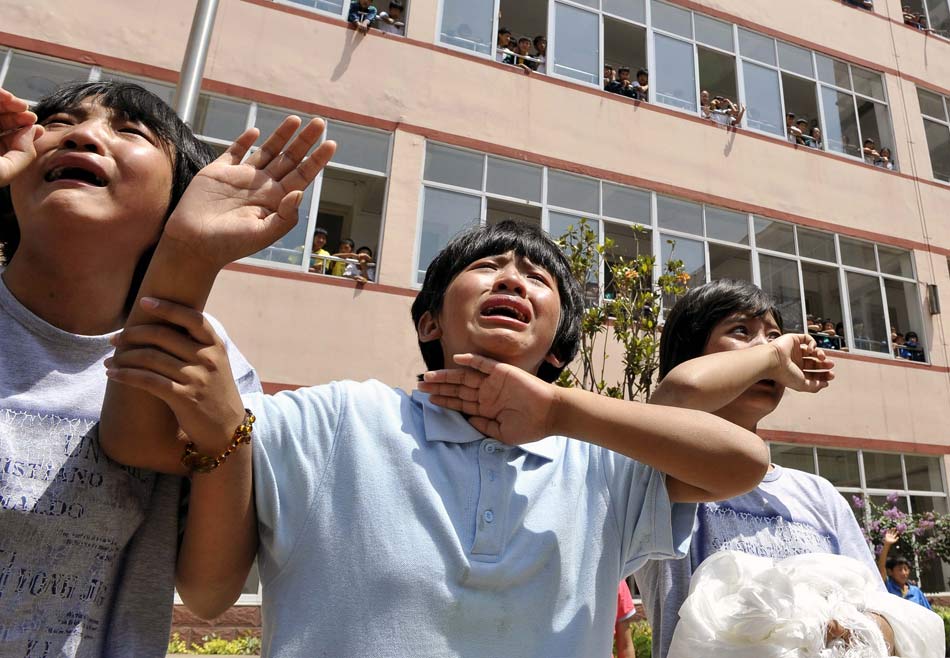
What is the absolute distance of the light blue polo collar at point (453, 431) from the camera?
4.43ft

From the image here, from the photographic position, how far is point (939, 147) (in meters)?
12.6

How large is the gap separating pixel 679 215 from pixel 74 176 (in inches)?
383

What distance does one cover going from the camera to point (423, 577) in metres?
1.16

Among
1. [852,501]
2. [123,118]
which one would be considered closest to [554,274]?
[123,118]

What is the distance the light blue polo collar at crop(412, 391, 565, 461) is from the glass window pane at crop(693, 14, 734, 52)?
11624 mm

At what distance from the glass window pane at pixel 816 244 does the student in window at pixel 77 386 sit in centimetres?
1120

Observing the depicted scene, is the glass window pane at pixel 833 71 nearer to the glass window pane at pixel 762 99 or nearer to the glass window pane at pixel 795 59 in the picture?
the glass window pane at pixel 795 59

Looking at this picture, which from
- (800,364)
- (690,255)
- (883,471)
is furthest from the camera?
(883,471)

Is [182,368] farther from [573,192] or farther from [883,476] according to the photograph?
[883,476]

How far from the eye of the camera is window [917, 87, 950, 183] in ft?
41.0

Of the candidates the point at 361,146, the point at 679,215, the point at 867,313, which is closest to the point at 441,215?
the point at 361,146

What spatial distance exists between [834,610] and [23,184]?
5.96 feet

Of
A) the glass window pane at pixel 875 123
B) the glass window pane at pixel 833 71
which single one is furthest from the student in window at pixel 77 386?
the glass window pane at pixel 875 123

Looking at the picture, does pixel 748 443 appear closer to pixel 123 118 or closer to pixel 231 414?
pixel 231 414
